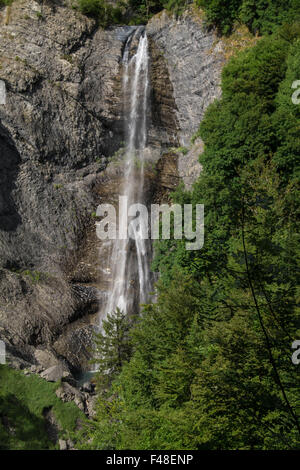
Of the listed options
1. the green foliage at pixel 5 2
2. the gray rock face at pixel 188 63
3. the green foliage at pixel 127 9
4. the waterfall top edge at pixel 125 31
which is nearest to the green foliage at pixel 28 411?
the gray rock face at pixel 188 63

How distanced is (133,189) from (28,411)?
17.8 metres

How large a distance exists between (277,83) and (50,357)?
65.6 feet

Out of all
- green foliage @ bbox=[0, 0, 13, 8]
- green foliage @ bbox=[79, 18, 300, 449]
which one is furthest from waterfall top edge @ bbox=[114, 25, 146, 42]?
green foliage @ bbox=[79, 18, 300, 449]

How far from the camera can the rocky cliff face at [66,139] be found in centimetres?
2338

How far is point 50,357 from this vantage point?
20.4m

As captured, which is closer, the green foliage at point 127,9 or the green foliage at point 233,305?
the green foliage at point 233,305

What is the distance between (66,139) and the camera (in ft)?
100

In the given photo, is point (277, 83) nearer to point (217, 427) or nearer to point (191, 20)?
point (191, 20)

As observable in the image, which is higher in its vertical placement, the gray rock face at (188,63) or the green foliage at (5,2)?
the green foliage at (5,2)

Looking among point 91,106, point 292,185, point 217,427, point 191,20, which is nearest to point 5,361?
point 217,427

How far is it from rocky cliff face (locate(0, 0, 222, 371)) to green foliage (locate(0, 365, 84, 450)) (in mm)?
4065

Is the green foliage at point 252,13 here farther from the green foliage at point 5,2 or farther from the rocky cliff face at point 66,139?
the green foliage at point 5,2

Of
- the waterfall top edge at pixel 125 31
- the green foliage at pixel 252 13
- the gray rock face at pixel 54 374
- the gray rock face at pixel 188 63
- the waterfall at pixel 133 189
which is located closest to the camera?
the gray rock face at pixel 54 374

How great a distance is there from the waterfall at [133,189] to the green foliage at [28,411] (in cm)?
728
